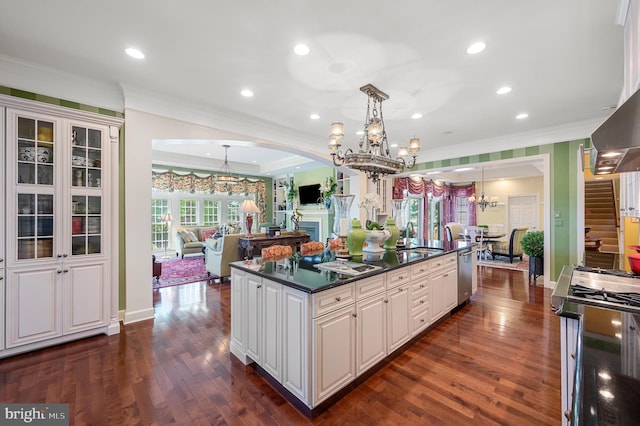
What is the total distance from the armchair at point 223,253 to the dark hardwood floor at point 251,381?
6.05 ft

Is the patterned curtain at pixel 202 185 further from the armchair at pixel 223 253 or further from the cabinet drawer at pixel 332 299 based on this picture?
the cabinet drawer at pixel 332 299

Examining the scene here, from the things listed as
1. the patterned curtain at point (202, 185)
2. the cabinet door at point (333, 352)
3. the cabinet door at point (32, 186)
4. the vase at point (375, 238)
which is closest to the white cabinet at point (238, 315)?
the cabinet door at point (333, 352)

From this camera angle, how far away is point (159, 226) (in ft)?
27.1

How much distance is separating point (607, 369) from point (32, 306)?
4.03 meters

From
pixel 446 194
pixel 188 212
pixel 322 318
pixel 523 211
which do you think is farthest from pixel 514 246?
pixel 188 212

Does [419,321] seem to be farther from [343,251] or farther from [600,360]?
[600,360]

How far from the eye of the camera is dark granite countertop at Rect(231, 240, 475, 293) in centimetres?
180

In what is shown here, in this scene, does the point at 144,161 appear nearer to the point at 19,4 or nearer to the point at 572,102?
the point at 19,4

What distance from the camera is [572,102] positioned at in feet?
11.6

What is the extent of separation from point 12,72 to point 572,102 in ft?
21.2

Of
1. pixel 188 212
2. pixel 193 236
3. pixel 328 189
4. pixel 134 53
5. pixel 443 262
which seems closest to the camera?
pixel 134 53

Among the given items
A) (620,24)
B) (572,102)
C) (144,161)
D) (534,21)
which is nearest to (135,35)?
(144,161)

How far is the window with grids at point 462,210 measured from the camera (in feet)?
32.5

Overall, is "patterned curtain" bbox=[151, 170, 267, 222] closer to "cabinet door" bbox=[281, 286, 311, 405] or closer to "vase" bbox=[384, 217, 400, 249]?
"vase" bbox=[384, 217, 400, 249]
